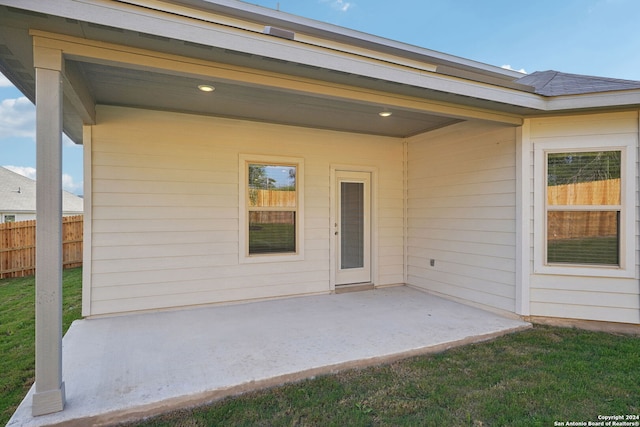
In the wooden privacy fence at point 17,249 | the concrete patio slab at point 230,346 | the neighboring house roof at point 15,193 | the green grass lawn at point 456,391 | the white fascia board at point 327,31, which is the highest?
the white fascia board at point 327,31

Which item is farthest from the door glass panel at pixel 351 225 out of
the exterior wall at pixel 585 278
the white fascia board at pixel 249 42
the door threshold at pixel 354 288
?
the white fascia board at pixel 249 42

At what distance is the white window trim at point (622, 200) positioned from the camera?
3.81m

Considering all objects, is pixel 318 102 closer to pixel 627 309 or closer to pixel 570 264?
pixel 570 264

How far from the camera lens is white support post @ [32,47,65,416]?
2211mm

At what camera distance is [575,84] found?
414cm

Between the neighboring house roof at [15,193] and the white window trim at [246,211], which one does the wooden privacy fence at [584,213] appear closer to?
the white window trim at [246,211]

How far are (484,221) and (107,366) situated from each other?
461 cm

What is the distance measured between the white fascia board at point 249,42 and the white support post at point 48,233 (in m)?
0.43

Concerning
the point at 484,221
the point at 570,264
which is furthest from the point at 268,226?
the point at 570,264

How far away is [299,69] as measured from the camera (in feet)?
9.32

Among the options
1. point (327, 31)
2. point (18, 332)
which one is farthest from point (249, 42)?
point (18, 332)

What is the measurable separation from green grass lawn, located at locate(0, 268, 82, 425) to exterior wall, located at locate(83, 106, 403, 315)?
0.71 meters

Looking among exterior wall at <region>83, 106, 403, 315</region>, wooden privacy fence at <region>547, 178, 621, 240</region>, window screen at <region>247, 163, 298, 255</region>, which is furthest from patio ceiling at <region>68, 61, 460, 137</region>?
wooden privacy fence at <region>547, 178, 621, 240</region>

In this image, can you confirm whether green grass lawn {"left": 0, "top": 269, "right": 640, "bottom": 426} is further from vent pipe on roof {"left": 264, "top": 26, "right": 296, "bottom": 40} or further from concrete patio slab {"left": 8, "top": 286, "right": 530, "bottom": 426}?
vent pipe on roof {"left": 264, "top": 26, "right": 296, "bottom": 40}
